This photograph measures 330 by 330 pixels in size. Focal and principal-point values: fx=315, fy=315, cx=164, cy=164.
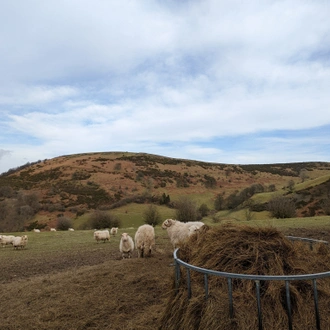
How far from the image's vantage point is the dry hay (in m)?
4.44

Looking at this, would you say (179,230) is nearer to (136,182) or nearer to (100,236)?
(100,236)

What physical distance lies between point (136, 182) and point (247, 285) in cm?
7764

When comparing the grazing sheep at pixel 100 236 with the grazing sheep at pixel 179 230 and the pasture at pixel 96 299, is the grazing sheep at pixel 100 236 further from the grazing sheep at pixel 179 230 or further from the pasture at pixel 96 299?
the grazing sheep at pixel 179 230

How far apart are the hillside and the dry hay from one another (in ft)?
147

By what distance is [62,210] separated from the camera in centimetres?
5953

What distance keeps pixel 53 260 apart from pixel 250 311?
14.9m

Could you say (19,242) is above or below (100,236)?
below

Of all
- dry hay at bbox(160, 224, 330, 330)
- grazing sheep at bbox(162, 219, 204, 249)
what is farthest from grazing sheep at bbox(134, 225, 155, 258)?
dry hay at bbox(160, 224, 330, 330)

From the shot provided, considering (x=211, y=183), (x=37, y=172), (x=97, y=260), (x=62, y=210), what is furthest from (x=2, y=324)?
(x=37, y=172)

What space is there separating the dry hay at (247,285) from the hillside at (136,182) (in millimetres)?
44705

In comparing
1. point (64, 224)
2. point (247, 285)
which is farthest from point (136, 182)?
point (247, 285)

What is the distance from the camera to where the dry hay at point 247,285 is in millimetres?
4438

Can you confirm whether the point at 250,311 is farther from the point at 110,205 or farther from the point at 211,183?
the point at 211,183

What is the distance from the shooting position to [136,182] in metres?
81.9
